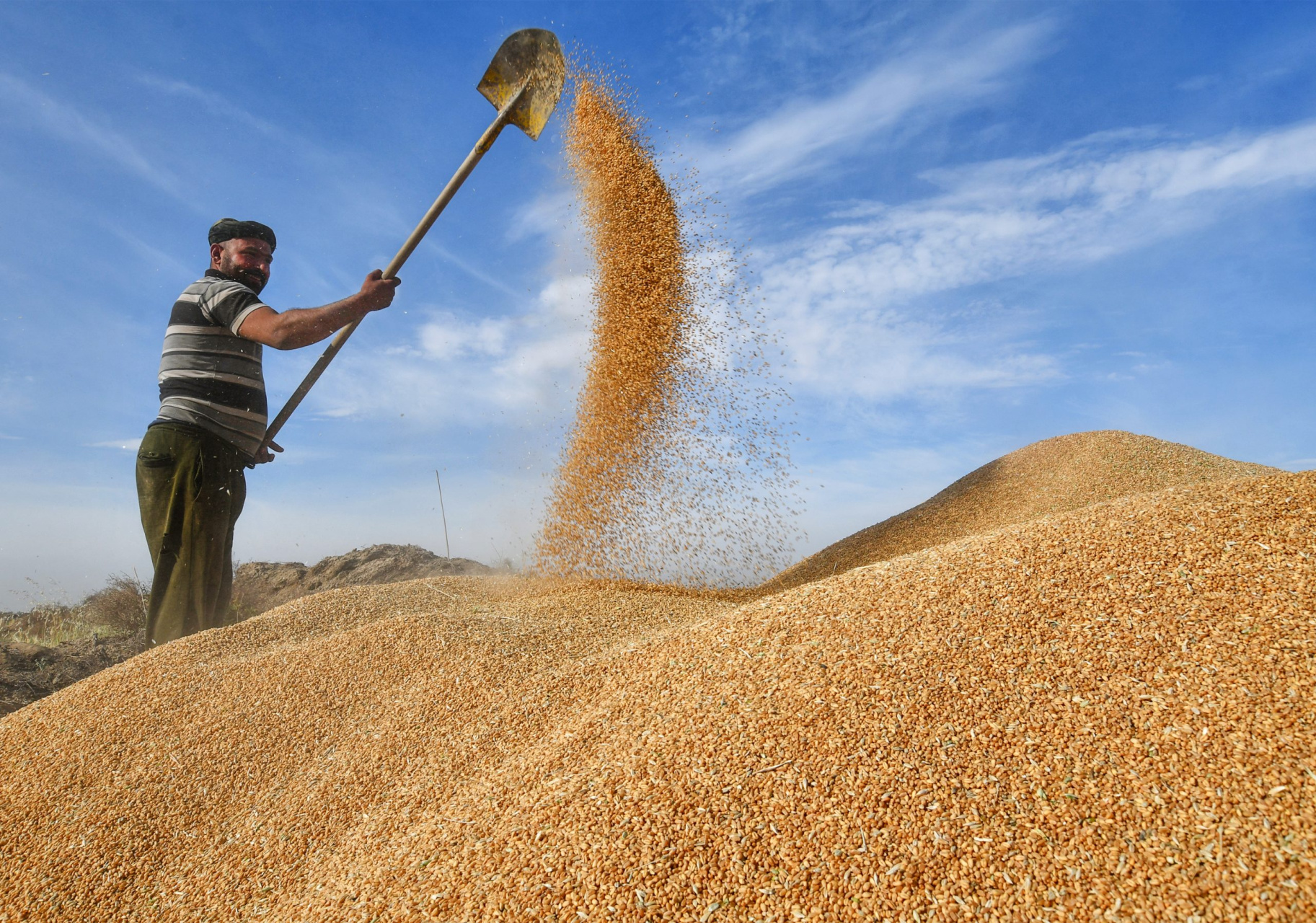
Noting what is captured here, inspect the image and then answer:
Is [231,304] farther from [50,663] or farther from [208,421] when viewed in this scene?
[50,663]

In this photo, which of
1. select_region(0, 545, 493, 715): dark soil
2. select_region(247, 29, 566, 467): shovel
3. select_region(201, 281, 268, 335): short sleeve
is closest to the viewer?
select_region(201, 281, 268, 335): short sleeve

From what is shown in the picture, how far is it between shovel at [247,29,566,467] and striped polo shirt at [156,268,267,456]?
0.28 m

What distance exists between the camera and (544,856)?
152 cm

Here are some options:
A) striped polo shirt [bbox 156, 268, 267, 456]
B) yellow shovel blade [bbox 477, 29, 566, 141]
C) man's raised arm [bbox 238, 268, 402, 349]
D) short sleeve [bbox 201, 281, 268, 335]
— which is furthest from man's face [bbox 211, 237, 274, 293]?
yellow shovel blade [bbox 477, 29, 566, 141]

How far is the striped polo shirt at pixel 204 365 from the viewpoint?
351 centimetres

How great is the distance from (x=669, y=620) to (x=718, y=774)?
1842 mm

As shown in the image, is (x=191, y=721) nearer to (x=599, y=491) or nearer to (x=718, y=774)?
(x=718, y=774)

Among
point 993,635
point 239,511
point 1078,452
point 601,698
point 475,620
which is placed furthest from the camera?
point 1078,452

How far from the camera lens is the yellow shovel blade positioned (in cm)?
383

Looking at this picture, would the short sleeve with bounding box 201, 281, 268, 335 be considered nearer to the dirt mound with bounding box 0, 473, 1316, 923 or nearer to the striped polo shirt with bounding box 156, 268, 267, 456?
the striped polo shirt with bounding box 156, 268, 267, 456

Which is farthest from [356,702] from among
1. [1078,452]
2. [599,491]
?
[1078,452]

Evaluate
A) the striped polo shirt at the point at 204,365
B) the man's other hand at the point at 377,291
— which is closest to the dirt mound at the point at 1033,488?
the man's other hand at the point at 377,291

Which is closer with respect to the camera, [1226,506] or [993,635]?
[993,635]

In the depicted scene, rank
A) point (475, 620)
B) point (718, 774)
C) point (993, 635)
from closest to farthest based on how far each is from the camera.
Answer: point (718, 774)
point (993, 635)
point (475, 620)
